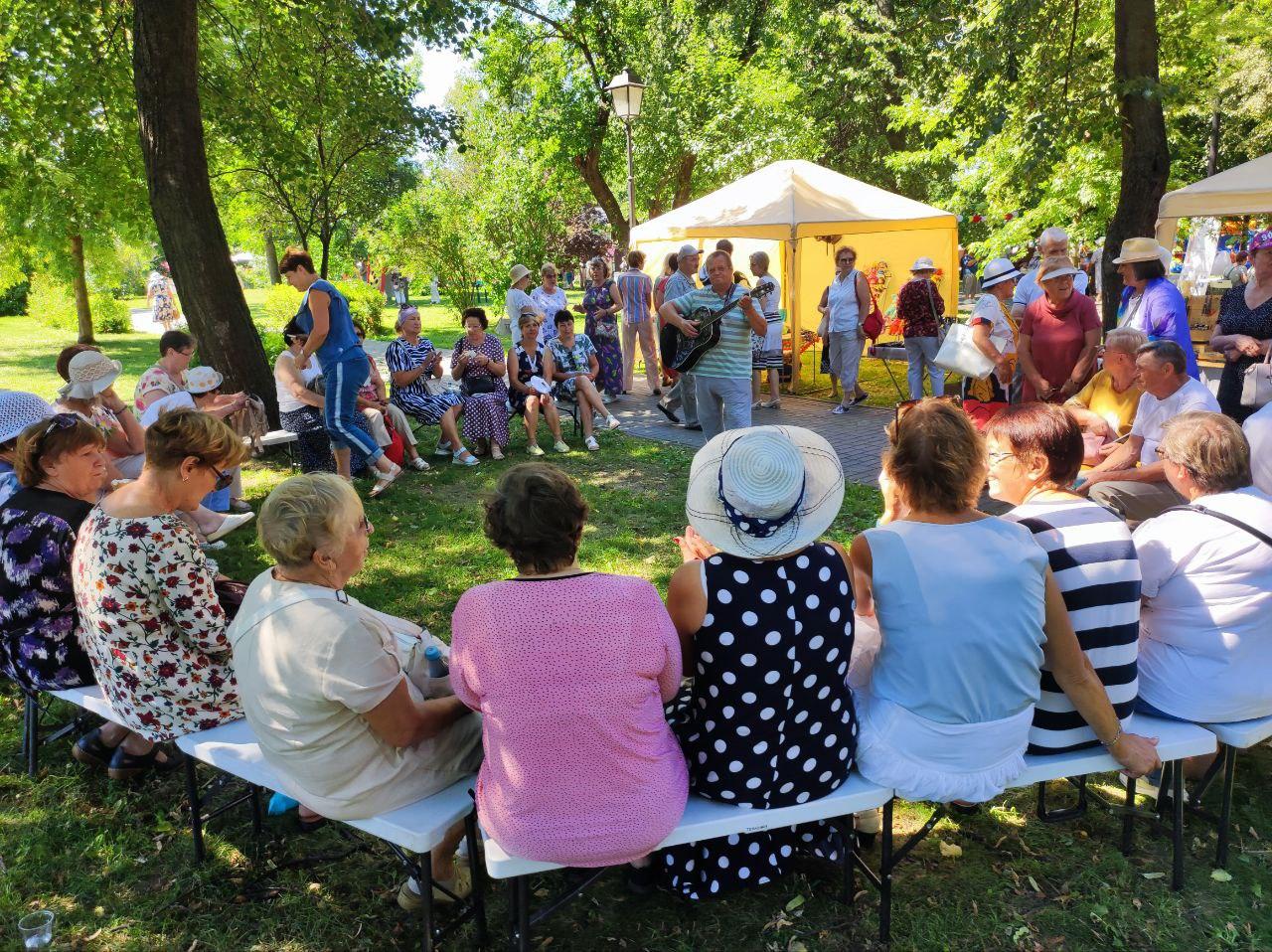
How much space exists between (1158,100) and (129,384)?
14.6 metres

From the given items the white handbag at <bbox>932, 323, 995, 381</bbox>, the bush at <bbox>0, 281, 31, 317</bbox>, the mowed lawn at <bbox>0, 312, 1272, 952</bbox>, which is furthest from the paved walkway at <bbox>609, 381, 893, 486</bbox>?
the bush at <bbox>0, 281, 31, 317</bbox>

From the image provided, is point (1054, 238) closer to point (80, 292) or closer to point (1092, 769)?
point (1092, 769)

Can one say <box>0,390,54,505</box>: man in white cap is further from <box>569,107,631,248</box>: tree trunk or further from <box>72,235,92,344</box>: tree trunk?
<box>569,107,631,248</box>: tree trunk

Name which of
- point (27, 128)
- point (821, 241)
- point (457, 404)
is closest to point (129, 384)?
point (27, 128)

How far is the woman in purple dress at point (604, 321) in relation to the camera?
35.3ft

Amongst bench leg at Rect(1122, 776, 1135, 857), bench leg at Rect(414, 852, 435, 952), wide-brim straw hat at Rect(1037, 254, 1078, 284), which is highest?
wide-brim straw hat at Rect(1037, 254, 1078, 284)

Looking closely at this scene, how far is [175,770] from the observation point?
132 inches

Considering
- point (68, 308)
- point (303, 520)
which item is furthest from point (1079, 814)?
point (68, 308)

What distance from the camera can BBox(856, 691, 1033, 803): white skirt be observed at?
2.28 m

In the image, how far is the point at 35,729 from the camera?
335 centimetres

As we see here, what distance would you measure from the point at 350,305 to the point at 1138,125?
1224cm

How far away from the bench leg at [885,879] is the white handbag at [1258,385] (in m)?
4.40

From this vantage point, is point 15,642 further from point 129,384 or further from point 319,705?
point 129,384

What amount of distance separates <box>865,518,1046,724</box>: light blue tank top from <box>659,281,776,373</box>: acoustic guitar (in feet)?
14.0
